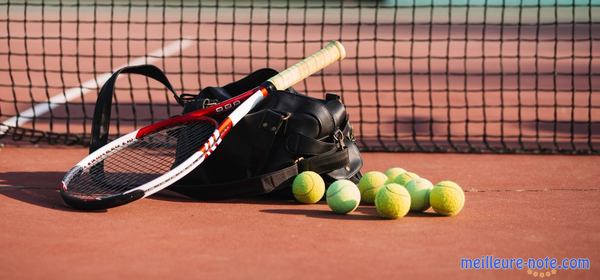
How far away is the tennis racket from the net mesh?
6.57 ft

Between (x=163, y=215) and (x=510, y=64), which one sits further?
(x=510, y=64)

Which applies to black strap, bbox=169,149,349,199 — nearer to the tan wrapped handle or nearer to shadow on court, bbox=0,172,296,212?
shadow on court, bbox=0,172,296,212

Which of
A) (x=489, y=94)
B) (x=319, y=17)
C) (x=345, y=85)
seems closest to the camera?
(x=489, y=94)

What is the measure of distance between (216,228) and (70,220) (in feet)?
2.22

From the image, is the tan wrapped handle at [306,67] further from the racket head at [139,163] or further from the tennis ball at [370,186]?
the tennis ball at [370,186]

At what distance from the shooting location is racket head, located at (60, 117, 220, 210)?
444 centimetres

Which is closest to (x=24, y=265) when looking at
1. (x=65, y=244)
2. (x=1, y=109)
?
(x=65, y=244)

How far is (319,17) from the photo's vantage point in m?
24.3

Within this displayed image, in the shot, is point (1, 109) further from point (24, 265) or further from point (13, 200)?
point (24, 265)

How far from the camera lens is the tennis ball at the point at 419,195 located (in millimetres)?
4645

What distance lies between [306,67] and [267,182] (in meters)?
0.82

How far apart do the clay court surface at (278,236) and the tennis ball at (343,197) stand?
0.04 m

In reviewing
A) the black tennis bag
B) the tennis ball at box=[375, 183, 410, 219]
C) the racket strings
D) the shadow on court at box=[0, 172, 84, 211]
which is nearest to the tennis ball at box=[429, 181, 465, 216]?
the tennis ball at box=[375, 183, 410, 219]

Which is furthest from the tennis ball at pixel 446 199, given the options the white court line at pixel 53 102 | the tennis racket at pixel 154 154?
the white court line at pixel 53 102
